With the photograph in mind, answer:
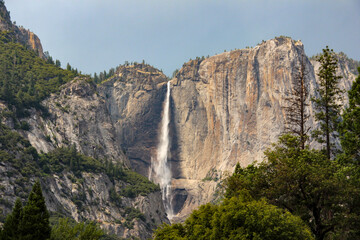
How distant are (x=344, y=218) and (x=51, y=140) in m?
101

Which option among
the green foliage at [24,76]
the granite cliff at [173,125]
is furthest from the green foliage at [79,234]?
the green foliage at [24,76]

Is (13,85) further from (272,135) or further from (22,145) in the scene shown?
(272,135)

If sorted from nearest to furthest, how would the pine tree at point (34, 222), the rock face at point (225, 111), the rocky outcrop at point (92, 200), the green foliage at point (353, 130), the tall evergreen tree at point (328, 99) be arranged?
1. the pine tree at point (34, 222)
2. the green foliage at point (353, 130)
3. the tall evergreen tree at point (328, 99)
4. the rocky outcrop at point (92, 200)
5. the rock face at point (225, 111)

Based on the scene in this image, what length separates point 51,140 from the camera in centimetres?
12112

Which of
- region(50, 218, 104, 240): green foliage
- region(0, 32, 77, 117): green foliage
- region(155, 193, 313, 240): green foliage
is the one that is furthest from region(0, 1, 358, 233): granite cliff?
region(155, 193, 313, 240): green foliage

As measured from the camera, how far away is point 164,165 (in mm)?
183125

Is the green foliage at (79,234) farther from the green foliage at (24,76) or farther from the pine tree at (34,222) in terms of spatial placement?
the green foliage at (24,76)

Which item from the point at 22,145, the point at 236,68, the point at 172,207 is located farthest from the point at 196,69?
the point at 22,145

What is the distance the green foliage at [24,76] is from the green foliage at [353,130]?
9831 cm

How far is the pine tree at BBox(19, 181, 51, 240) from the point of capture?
116ft

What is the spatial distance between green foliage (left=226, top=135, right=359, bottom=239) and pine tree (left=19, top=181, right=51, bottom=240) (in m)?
17.9

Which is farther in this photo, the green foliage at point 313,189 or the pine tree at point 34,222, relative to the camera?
the pine tree at point 34,222

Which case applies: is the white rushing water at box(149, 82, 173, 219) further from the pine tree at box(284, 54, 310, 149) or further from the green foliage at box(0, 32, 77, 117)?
the pine tree at box(284, 54, 310, 149)

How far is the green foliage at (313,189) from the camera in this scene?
33.5 m
